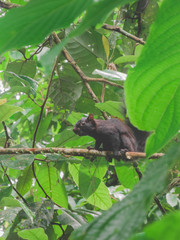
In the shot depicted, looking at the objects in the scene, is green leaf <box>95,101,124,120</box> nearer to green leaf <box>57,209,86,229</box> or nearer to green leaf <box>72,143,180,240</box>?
green leaf <box>57,209,86,229</box>

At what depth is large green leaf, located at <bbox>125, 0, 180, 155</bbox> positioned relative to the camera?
0.64 meters

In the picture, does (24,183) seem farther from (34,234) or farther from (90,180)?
(34,234)

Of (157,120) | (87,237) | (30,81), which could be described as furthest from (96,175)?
(87,237)

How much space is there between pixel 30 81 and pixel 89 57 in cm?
98

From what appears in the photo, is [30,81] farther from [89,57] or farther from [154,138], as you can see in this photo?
[154,138]

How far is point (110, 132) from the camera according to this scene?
2805mm

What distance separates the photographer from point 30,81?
216 cm

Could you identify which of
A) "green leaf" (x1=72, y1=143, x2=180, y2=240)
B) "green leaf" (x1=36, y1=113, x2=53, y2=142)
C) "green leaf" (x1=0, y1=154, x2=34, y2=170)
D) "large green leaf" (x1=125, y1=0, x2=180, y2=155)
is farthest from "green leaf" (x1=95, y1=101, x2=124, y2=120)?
"green leaf" (x1=72, y1=143, x2=180, y2=240)

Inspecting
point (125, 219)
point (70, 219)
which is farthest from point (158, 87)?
point (70, 219)

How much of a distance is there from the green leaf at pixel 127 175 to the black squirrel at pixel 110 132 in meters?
0.35

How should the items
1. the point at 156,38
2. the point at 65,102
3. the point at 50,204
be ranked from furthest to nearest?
the point at 65,102
the point at 50,204
the point at 156,38

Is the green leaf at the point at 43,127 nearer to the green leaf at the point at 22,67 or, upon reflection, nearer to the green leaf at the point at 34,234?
the green leaf at the point at 22,67

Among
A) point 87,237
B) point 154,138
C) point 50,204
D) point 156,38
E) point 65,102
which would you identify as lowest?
point 50,204

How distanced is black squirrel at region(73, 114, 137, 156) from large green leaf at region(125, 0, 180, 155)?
73.0 inches
